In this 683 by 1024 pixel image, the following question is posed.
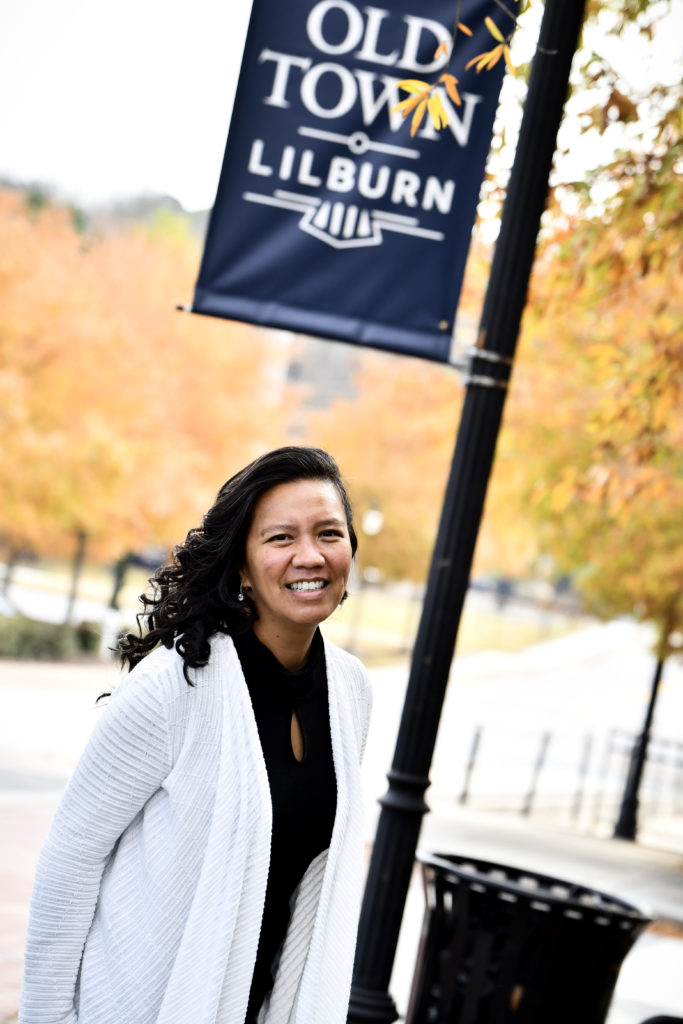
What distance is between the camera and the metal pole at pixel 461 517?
4125 mm

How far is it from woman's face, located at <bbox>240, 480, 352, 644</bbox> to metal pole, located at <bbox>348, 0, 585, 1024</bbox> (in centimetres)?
156

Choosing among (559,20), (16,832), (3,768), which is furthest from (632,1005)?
(3,768)

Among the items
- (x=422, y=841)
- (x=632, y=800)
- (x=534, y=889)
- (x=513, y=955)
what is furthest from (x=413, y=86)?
(x=632, y=800)

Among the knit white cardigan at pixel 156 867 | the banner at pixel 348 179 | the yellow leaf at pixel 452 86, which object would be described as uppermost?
the yellow leaf at pixel 452 86

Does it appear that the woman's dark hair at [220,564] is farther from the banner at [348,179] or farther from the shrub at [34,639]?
the shrub at [34,639]

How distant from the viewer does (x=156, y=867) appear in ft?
7.66

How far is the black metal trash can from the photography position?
4.10 metres

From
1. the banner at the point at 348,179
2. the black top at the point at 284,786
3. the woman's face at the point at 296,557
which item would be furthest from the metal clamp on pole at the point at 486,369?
the black top at the point at 284,786

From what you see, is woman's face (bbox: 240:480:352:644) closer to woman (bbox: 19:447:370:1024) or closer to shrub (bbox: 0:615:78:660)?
woman (bbox: 19:447:370:1024)

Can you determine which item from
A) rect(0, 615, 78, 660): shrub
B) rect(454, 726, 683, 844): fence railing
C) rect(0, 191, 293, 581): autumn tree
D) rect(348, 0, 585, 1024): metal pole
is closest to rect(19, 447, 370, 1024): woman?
rect(348, 0, 585, 1024): metal pole

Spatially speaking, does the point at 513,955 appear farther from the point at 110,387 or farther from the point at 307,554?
the point at 110,387

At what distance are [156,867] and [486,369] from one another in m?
2.36

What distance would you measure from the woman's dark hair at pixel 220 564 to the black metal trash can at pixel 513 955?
1957mm

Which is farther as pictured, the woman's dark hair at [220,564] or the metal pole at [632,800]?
the metal pole at [632,800]
